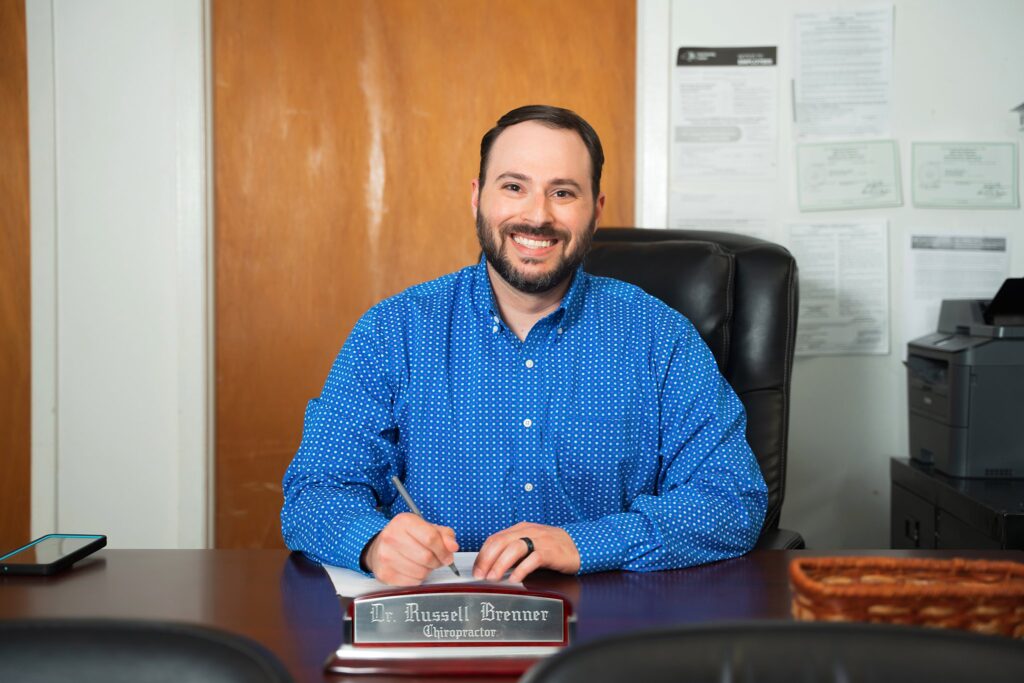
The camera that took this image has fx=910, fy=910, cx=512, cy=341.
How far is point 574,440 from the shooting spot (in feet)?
4.84

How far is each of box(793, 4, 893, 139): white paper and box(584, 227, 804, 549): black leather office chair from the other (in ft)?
3.13

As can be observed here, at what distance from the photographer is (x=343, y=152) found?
2652mm

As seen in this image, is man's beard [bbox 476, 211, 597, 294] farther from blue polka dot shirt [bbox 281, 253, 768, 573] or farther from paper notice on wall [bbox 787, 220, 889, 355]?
paper notice on wall [bbox 787, 220, 889, 355]

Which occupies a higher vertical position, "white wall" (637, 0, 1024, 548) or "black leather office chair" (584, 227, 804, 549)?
"white wall" (637, 0, 1024, 548)

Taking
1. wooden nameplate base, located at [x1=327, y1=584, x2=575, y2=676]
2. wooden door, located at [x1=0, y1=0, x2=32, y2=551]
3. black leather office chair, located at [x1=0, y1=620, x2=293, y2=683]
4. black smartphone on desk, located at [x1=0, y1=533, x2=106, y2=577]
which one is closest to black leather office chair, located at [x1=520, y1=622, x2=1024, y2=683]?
black leather office chair, located at [x1=0, y1=620, x2=293, y2=683]

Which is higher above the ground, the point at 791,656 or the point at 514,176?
the point at 514,176

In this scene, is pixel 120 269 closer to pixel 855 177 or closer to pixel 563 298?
pixel 563 298

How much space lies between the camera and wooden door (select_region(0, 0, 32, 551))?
2594 mm

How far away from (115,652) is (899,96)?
8.72 ft

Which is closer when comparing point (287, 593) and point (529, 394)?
point (287, 593)

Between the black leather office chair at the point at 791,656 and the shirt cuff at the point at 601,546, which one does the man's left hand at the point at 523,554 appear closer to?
the shirt cuff at the point at 601,546

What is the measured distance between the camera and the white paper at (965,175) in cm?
256

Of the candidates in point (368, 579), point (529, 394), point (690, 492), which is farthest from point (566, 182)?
point (368, 579)

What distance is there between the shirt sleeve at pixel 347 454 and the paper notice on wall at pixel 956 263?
68.3 inches
